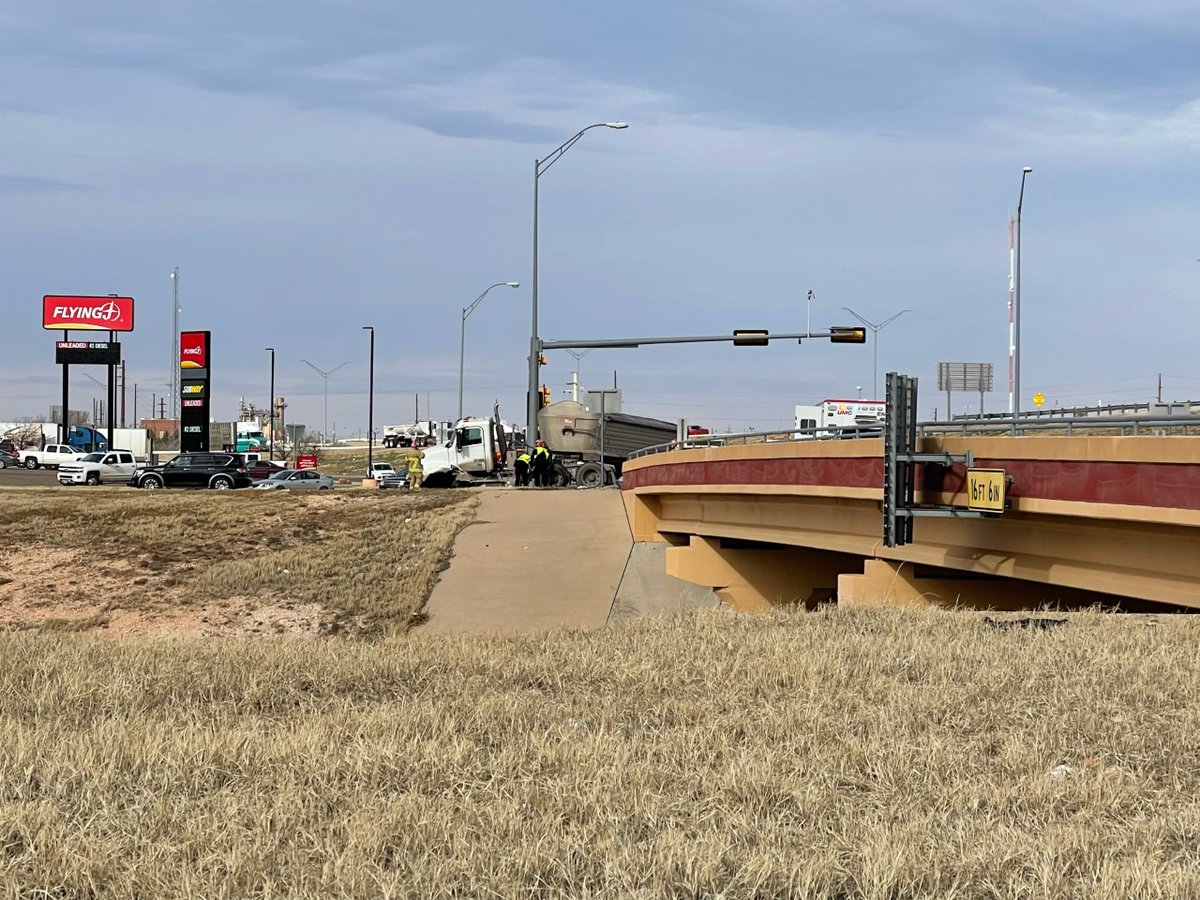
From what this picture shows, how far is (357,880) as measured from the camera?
189 inches

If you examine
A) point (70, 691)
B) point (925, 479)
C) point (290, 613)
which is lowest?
point (290, 613)

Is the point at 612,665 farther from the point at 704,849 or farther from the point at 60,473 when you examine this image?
the point at 60,473

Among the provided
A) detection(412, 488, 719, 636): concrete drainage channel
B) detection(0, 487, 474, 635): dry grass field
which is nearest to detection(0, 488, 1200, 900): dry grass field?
detection(412, 488, 719, 636): concrete drainage channel

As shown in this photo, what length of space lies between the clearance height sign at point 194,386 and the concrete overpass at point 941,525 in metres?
51.4

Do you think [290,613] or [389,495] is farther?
[389,495]

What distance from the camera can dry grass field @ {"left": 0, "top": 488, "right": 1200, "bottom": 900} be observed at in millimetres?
4926

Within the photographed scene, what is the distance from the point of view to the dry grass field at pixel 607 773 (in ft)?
16.1

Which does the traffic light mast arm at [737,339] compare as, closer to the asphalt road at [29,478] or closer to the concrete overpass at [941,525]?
the concrete overpass at [941,525]

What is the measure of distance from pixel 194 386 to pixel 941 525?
220ft

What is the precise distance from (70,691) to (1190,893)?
23.7 ft

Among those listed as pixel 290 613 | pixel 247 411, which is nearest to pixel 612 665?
pixel 290 613

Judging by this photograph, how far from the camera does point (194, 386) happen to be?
78312 mm

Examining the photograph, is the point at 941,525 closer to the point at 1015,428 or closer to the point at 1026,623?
the point at 1015,428

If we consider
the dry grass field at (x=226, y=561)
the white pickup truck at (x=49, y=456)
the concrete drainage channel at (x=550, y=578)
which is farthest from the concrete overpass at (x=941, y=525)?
the white pickup truck at (x=49, y=456)
